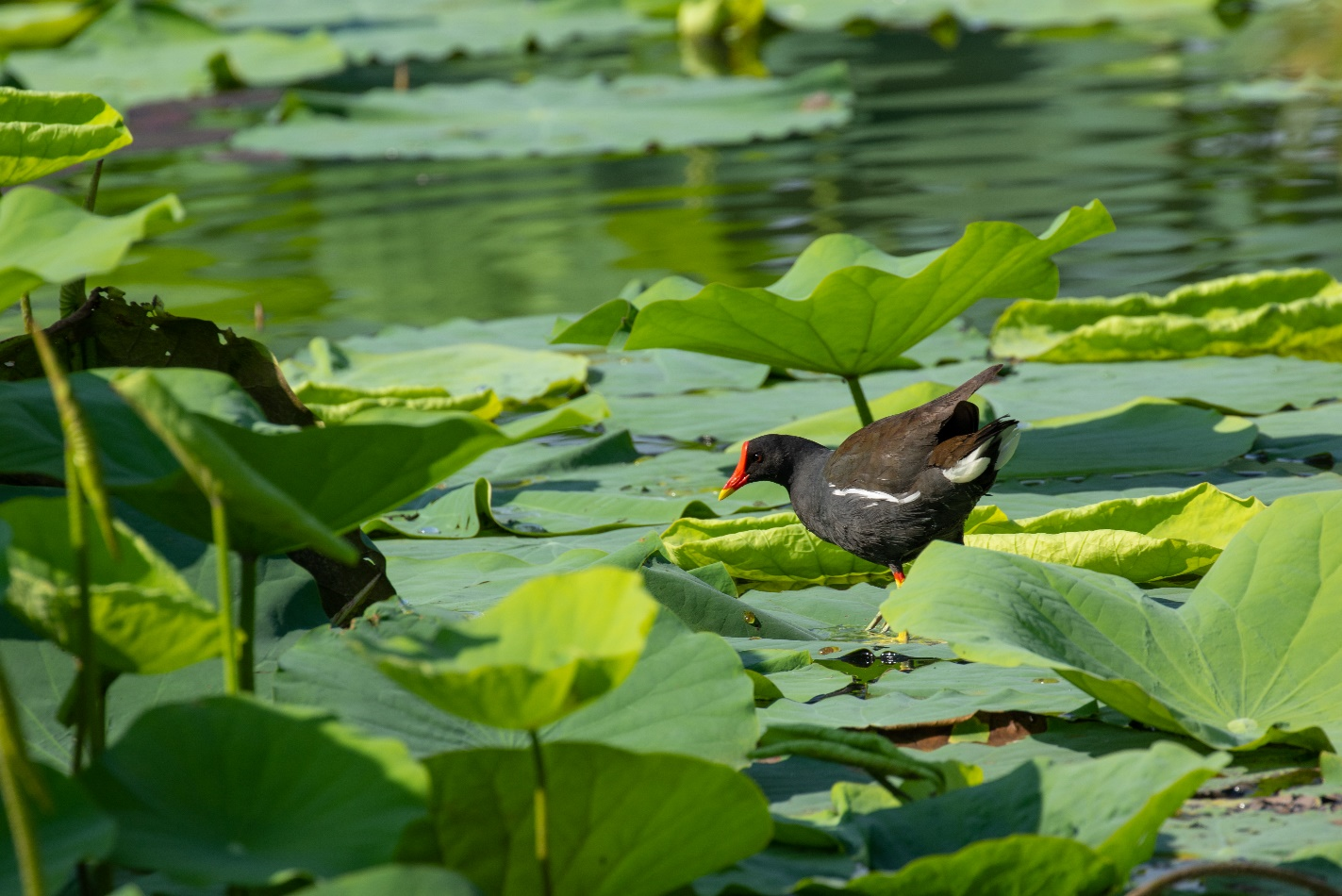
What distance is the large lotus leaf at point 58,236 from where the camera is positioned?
2.98 ft

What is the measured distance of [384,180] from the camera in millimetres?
6277

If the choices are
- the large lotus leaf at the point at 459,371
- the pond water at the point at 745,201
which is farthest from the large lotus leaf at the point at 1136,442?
the pond water at the point at 745,201

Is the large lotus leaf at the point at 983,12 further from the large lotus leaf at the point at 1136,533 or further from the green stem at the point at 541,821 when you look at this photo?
the green stem at the point at 541,821

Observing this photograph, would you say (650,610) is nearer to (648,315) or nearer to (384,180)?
(648,315)

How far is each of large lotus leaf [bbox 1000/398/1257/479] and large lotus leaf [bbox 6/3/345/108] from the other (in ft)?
20.4

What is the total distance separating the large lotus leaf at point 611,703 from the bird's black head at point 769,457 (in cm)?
120

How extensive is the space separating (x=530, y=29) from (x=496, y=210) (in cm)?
545

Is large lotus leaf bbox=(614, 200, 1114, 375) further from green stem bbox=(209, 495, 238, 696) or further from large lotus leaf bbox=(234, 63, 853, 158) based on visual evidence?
large lotus leaf bbox=(234, 63, 853, 158)

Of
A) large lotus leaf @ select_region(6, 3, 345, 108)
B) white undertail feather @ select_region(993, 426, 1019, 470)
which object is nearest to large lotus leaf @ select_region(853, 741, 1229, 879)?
white undertail feather @ select_region(993, 426, 1019, 470)

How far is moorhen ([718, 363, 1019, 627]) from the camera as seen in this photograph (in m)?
2.02

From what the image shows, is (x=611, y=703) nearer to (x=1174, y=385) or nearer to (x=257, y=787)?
(x=257, y=787)

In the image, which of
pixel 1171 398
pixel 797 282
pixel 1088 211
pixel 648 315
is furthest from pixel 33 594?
pixel 1171 398

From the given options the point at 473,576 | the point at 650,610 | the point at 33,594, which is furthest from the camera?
the point at 473,576

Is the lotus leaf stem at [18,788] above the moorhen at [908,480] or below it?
above
